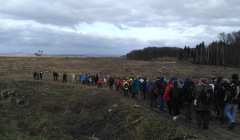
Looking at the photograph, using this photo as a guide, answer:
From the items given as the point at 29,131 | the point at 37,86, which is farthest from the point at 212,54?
the point at 29,131

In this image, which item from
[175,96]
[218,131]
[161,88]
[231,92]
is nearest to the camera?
[231,92]

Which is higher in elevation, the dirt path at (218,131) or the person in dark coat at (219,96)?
the person in dark coat at (219,96)

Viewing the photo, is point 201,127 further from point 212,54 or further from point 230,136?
point 212,54

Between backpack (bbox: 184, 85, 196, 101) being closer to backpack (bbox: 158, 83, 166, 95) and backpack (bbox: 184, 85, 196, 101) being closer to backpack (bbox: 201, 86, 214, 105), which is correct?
backpack (bbox: 201, 86, 214, 105)

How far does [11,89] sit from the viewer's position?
65.1 ft

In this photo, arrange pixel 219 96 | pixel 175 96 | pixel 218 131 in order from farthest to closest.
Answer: pixel 175 96 < pixel 219 96 < pixel 218 131

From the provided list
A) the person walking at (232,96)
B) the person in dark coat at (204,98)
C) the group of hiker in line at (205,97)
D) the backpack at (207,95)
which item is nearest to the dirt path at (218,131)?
the group of hiker in line at (205,97)

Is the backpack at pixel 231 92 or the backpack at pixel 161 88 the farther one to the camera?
the backpack at pixel 161 88

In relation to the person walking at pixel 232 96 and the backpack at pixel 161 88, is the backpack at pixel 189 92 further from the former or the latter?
Answer: the backpack at pixel 161 88

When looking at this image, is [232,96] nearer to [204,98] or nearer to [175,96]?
[204,98]

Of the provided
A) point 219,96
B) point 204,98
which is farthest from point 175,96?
point 219,96

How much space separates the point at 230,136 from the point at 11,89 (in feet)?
67.7

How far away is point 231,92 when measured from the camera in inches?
296

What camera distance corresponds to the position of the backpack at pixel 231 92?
7492mm
